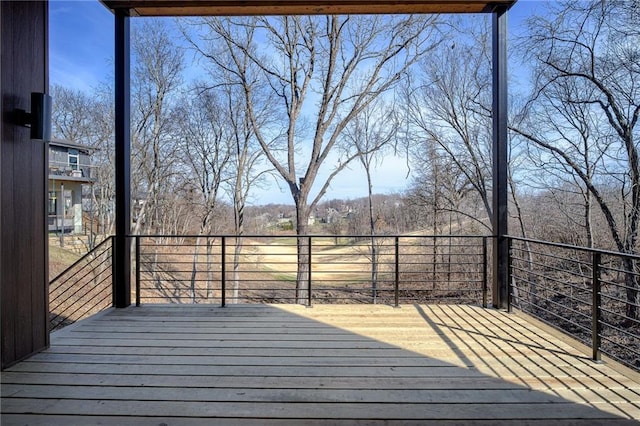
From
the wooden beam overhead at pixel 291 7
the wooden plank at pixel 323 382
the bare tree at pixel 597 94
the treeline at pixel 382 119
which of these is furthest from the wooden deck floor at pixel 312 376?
the bare tree at pixel 597 94

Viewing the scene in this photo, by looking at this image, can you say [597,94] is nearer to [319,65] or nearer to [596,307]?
[319,65]

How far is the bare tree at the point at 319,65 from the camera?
8086 mm

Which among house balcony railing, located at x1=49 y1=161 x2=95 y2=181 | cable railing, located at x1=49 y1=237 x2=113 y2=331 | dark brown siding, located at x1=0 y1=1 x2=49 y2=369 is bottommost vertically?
cable railing, located at x1=49 y1=237 x2=113 y2=331

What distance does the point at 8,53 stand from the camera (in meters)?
2.11

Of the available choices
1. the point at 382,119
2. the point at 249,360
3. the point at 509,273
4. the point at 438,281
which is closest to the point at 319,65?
the point at 382,119

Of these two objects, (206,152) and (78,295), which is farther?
(206,152)

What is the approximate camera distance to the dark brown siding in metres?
2.10

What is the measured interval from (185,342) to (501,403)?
2.12 m

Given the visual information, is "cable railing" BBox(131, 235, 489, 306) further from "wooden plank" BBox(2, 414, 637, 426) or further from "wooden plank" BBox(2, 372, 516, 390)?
"wooden plank" BBox(2, 414, 637, 426)

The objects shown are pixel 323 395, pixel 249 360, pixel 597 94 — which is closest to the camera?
pixel 323 395

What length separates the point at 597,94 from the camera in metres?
7.76

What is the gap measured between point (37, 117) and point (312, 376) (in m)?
2.37

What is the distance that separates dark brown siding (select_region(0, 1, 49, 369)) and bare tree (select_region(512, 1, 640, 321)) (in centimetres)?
844

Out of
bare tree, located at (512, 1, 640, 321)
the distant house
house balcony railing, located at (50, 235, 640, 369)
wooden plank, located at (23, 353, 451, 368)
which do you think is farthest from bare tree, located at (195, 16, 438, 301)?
the distant house
